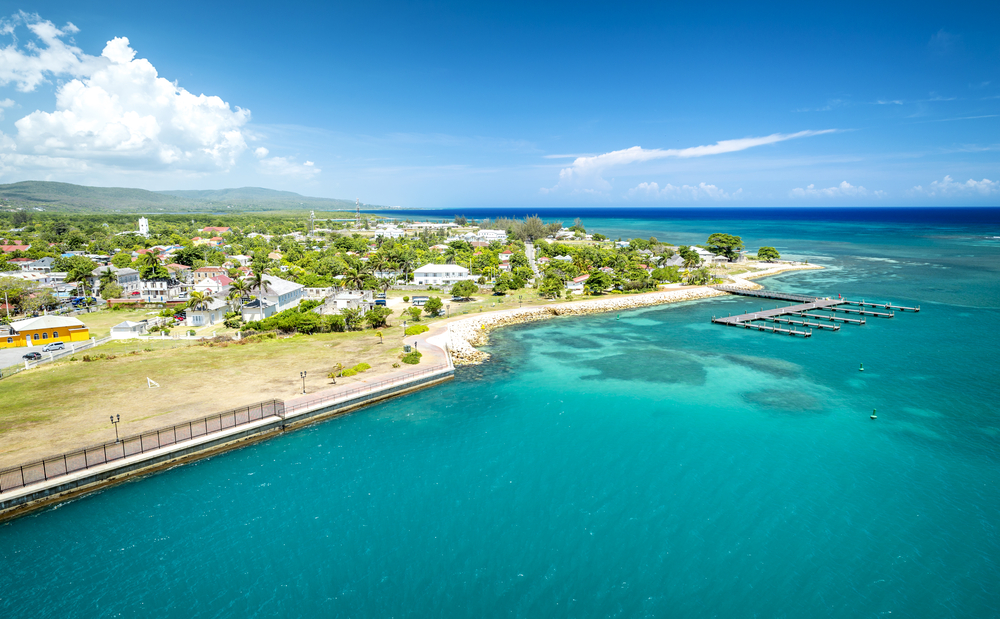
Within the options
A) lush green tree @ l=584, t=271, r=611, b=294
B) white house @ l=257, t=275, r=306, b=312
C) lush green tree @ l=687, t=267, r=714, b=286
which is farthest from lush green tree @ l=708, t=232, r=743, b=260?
white house @ l=257, t=275, r=306, b=312

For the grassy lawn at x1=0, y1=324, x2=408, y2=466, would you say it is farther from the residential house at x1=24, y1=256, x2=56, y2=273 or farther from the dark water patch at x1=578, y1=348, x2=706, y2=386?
the residential house at x1=24, y1=256, x2=56, y2=273

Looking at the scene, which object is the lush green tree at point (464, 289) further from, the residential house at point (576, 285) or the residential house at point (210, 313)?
the residential house at point (210, 313)

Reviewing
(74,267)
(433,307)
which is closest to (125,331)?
(433,307)

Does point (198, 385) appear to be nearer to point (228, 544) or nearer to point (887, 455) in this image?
point (228, 544)

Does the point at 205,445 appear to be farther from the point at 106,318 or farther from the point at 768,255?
the point at 768,255

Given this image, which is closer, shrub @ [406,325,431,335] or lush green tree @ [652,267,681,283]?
shrub @ [406,325,431,335]

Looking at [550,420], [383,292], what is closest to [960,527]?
[550,420]
